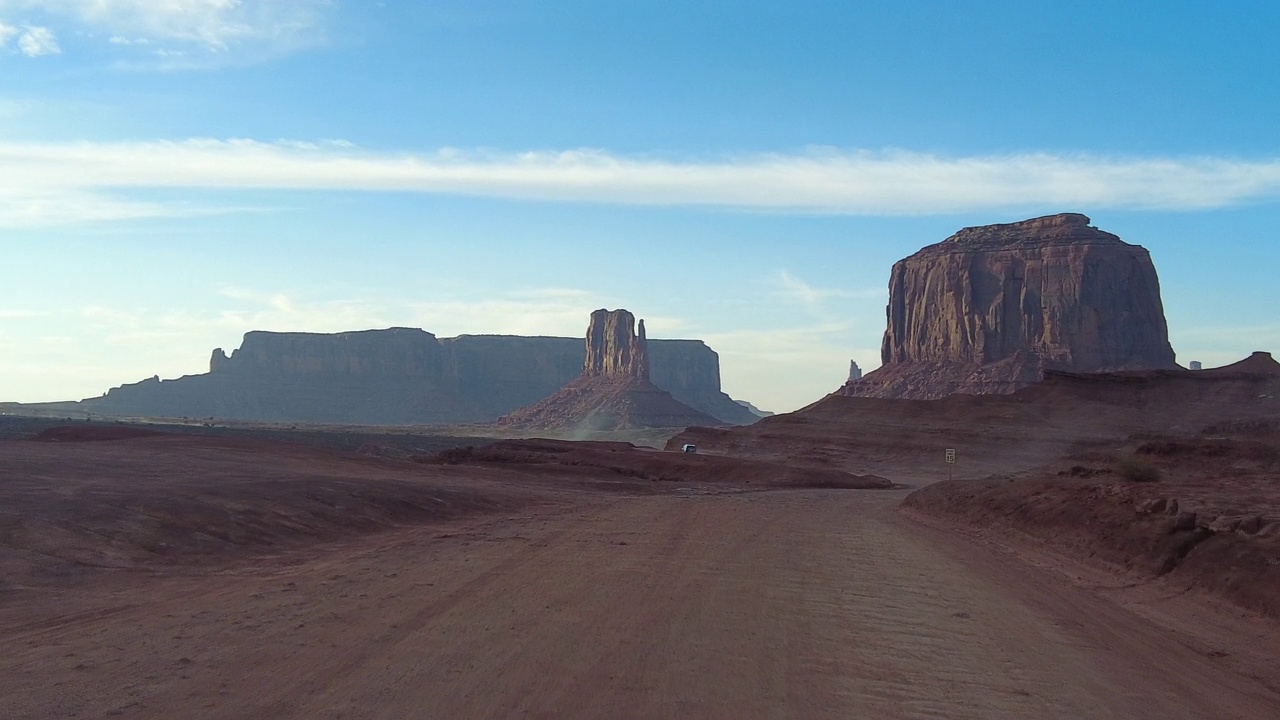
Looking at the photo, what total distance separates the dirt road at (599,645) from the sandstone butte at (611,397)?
140 metres

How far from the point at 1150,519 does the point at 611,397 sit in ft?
504

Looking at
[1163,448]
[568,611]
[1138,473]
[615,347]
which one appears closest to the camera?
[568,611]

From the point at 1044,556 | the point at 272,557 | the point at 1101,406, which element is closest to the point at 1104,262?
the point at 1101,406

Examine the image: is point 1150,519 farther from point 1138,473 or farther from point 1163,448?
point 1163,448

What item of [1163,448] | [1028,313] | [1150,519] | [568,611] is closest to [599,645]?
[568,611]

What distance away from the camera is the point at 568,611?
11.5m

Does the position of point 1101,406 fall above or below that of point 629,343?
below

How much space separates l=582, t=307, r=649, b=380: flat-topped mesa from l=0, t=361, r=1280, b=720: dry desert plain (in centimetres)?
15773

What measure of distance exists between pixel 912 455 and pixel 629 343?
11947 centimetres

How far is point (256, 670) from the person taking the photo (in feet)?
27.8

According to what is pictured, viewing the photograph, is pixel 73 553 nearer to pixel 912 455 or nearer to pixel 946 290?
pixel 912 455

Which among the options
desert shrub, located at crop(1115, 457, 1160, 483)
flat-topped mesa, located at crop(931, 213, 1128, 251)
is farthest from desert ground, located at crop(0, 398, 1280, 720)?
flat-topped mesa, located at crop(931, 213, 1128, 251)

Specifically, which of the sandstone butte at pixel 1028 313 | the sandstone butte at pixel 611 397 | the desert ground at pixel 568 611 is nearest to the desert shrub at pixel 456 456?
the desert ground at pixel 568 611

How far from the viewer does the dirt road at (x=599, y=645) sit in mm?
7801
